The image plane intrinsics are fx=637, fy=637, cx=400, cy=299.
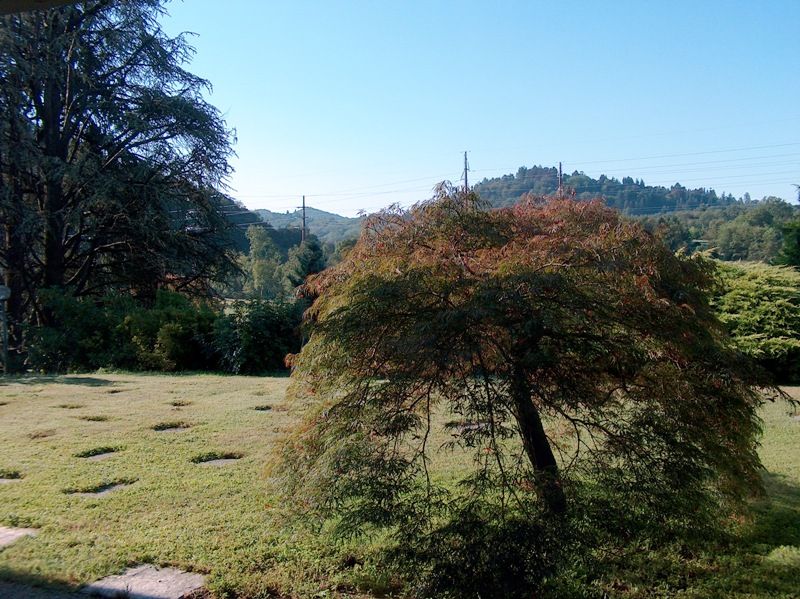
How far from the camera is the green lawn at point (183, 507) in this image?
3486 mm

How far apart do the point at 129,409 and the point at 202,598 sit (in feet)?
20.1

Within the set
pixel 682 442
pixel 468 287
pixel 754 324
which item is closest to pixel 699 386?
pixel 682 442

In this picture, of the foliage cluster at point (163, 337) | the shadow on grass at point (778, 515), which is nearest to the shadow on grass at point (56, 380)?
the foliage cluster at point (163, 337)

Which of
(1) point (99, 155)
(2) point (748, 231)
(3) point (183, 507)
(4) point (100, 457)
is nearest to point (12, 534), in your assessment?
(3) point (183, 507)

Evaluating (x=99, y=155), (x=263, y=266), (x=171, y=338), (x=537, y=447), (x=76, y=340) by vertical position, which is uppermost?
(x=99, y=155)

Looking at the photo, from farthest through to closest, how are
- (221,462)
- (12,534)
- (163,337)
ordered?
1. (163,337)
2. (221,462)
3. (12,534)

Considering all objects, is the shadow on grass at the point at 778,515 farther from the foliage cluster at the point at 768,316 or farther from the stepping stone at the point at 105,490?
the foliage cluster at the point at 768,316

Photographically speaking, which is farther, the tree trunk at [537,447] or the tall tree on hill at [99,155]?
the tall tree on hill at [99,155]

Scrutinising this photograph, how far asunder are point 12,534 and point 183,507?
107 cm

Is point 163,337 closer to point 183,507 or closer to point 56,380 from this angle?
point 56,380

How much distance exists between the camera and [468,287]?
10.4 feet

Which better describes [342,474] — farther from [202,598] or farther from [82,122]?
[82,122]

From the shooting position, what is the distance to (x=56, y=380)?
1225cm

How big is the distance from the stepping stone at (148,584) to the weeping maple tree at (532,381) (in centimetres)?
74
